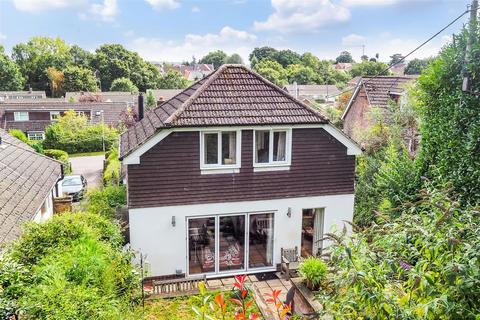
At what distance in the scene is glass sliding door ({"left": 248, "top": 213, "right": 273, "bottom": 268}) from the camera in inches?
500

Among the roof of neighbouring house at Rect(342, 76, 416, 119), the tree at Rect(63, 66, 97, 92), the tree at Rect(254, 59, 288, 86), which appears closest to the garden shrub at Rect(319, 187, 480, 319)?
the roof of neighbouring house at Rect(342, 76, 416, 119)

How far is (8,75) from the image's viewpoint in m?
70.2

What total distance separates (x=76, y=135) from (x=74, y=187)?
20.2 m

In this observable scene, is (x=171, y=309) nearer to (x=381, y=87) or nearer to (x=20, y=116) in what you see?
(x=381, y=87)

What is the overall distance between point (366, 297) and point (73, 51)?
9400 cm

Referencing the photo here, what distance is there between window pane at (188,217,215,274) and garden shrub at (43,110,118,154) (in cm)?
2972

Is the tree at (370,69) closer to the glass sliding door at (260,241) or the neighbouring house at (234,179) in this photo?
the neighbouring house at (234,179)

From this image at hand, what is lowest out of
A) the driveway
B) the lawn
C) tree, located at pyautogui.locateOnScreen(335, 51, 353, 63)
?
the driveway

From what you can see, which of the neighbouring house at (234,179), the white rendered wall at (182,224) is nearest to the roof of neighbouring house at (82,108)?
the neighbouring house at (234,179)

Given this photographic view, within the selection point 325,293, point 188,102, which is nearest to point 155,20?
point 188,102

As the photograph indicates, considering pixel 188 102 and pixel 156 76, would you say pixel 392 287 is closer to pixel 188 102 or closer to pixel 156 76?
pixel 188 102

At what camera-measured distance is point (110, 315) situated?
514 cm

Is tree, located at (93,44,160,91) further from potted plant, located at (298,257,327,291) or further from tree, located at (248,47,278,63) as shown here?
potted plant, located at (298,257,327,291)

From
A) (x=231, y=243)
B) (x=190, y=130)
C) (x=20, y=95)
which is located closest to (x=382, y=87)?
(x=231, y=243)
